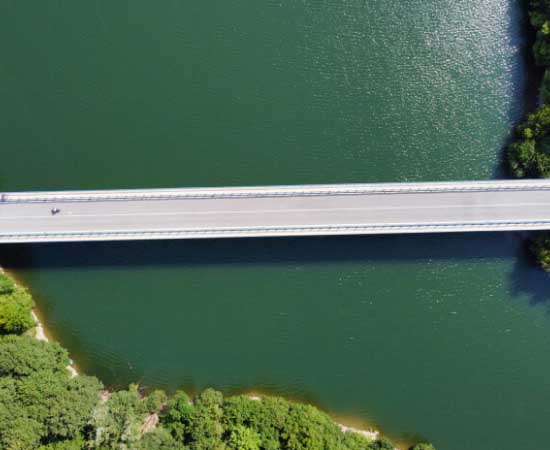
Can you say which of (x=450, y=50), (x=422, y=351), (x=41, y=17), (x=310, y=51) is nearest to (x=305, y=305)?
(x=422, y=351)

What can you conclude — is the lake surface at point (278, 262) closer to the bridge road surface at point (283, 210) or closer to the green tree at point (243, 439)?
the bridge road surface at point (283, 210)

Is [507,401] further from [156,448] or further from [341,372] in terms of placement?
[156,448]

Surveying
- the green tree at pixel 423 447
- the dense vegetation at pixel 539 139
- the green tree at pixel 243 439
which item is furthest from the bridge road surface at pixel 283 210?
the green tree at pixel 423 447

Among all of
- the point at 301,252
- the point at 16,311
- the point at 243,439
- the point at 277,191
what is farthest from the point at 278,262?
the point at 16,311

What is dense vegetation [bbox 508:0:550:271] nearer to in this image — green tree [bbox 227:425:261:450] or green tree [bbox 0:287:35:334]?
green tree [bbox 227:425:261:450]

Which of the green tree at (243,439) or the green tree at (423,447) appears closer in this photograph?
the green tree at (243,439)

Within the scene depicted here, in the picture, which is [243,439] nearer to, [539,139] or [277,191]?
[277,191]
